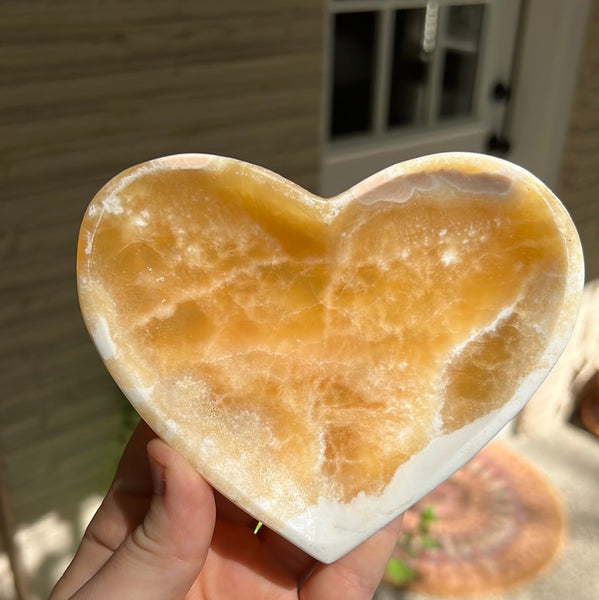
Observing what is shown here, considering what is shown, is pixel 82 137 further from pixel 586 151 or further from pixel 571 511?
pixel 571 511

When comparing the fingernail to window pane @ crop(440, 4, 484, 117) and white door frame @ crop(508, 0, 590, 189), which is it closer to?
window pane @ crop(440, 4, 484, 117)

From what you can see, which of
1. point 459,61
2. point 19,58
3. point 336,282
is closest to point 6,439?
point 19,58

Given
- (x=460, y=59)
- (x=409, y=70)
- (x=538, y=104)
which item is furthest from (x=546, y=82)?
(x=409, y=70)

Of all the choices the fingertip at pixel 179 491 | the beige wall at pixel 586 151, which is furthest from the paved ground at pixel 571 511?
the fingertip at pixel 179 491

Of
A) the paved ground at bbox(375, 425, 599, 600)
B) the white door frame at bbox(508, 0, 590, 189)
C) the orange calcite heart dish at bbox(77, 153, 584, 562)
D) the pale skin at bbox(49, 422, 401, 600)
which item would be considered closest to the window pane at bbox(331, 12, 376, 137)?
the white door frame at bbox(508, 0, 590, 189)

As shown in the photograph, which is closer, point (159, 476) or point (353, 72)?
point (159, 476)

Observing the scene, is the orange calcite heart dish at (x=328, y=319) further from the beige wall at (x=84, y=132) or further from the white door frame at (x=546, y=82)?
the white door frame at (x=546, y=82)
